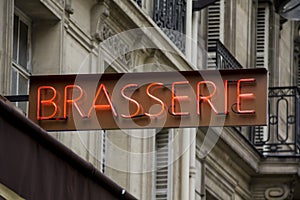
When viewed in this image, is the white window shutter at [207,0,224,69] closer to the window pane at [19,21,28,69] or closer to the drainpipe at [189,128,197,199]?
the drainpipe at [189,128,197,199]

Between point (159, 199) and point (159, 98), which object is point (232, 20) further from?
point (159, 98)

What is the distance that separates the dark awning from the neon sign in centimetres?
156

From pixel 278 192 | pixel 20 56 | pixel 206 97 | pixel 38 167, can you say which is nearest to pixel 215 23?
pixel 278 192

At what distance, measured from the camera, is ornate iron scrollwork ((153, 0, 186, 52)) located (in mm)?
27203

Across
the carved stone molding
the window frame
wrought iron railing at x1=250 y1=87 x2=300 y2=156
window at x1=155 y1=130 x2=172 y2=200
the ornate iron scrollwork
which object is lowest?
the carved stone molding

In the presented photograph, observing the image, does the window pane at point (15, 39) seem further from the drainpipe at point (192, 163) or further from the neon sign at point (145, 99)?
the drainpipe at point (192, 163)

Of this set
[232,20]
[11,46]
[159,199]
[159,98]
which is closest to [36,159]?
[159,98]

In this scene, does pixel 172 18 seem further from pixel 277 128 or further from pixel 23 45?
pixel 277 128

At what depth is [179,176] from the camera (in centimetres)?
2822

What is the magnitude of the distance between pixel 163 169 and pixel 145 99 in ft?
27.3

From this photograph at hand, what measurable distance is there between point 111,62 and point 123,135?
1.19m

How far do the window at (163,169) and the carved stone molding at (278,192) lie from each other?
6.51 m

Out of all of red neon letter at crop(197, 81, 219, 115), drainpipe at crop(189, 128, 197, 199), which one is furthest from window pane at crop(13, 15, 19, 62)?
drainpipe at crop(189, 128, 197, 199)

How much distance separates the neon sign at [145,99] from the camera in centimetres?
1927
